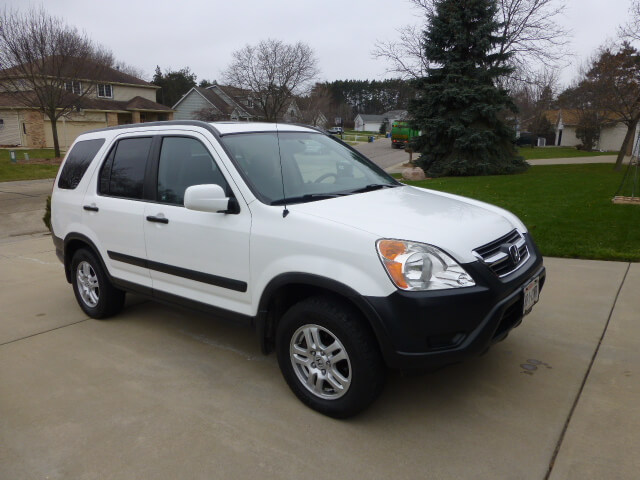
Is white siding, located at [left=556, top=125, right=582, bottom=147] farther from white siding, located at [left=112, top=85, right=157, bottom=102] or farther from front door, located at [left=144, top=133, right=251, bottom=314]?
front door, located at [left=144, top=133, right=251, bottom=314]

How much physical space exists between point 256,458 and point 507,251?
6.32 ft

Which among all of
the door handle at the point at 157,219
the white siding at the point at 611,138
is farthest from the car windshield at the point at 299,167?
the white siding at the point at 611,138

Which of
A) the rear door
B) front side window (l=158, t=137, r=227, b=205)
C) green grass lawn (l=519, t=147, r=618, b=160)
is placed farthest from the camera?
green grass lawn (l=519, t=147, r=618, b=160)

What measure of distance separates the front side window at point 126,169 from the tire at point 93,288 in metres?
0.74

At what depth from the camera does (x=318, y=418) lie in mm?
3098

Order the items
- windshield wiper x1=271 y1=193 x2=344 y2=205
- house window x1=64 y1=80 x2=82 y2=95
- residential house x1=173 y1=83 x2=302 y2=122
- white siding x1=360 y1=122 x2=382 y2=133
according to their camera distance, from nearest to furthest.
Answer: windshield wiper x1=271 y1=193 x2=344 y2=205, house window x1=64 y1=80 x2=82 y2=95, residential house x1=173 y1=83 x2=302 y2=122, white siding x1=360 y1=122 x2=382 y2=133

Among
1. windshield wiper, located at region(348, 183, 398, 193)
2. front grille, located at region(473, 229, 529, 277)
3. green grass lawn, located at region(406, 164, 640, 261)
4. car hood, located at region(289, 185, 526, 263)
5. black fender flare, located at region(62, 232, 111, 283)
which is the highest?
windshield wiper, located at region(348, 183, 398, 193)

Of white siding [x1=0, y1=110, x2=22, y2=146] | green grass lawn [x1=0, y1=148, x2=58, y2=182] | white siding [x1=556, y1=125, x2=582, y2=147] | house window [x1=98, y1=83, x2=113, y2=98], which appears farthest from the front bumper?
white siding [x1=556, y1=125, x2=582, y2=147]

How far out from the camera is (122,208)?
4188 millimetres

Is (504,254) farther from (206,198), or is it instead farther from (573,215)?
(573,215)

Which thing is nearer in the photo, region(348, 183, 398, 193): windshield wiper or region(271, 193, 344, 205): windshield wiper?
region(271, 193, 344, 205): windshield wiper

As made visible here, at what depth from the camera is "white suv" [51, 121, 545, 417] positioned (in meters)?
2.72

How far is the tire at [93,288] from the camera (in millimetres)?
4656

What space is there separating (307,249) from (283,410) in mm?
1074
